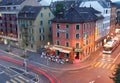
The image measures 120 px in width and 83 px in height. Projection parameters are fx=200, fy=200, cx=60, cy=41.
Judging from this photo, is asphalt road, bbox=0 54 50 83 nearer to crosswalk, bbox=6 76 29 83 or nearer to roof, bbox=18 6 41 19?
crosswalk, bbox=6 76 29 83

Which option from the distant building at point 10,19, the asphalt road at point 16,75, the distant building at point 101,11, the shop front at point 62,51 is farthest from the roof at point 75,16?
the distant building at point 10,19

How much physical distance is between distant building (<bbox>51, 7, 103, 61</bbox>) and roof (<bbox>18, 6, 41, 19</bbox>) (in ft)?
33.8

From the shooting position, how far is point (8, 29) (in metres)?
83.9

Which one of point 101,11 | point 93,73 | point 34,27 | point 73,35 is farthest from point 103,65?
point 101,11

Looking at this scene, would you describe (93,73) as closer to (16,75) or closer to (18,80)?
(18,80)

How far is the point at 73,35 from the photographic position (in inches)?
2379

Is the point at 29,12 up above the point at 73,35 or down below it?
above

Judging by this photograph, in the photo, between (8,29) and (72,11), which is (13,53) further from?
(72,11)

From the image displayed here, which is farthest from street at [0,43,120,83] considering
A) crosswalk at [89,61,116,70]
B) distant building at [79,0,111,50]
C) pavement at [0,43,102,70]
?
distant building at [79,0,111,50]

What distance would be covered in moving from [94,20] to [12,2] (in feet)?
117

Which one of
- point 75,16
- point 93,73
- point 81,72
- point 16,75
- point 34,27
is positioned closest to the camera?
point 16,75

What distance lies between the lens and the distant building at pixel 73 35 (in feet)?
198

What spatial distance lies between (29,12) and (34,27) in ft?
20.2

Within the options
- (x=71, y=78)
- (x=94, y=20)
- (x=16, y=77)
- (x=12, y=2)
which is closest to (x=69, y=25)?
(x=94, y=20)
